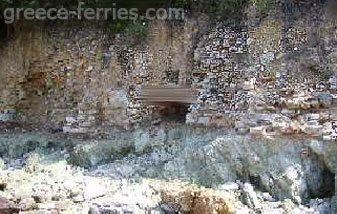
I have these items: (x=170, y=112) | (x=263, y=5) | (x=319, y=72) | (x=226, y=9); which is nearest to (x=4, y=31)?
(x=170, y=112)

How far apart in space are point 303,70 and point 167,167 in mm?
2758

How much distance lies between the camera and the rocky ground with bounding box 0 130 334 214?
836 centimetres

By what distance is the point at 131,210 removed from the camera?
8234 mm

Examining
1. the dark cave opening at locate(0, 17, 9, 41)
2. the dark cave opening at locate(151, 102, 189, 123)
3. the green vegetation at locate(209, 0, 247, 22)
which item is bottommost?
the dark cave opening at locate(151, 102, 189, 123)

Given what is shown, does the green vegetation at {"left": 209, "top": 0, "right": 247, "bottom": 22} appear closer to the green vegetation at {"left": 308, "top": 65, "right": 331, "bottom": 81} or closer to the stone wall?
the stone wall

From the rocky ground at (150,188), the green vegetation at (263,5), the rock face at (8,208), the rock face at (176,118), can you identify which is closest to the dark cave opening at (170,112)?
the rock face at (176,118)

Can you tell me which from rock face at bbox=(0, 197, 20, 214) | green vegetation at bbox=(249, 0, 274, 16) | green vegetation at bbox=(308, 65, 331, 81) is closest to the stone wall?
green vegetation at bbox=(308, 65, 331, 81)

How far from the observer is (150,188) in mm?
8852

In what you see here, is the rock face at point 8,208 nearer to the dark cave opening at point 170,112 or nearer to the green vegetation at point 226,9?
the dark cave opening at point 170,112

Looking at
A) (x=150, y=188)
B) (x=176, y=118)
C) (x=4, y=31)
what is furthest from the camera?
(x=4, y=31)

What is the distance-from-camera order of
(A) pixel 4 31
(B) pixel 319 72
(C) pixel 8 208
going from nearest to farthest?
(C) pixel 8 208, (B) pixel 319 72, (A) pixel 4 31

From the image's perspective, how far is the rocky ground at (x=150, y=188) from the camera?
8.36 meters

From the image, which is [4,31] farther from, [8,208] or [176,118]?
[8,208]

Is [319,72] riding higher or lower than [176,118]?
higher
